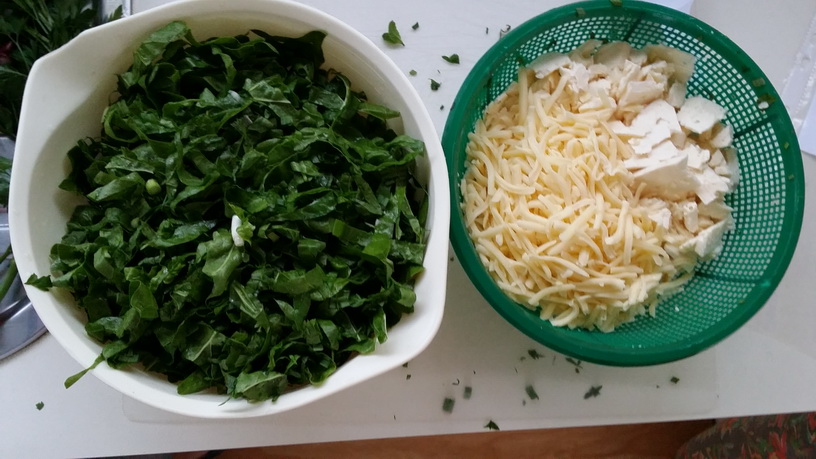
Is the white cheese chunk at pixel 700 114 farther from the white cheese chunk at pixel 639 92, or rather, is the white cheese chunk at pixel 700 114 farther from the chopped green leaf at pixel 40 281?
the chopped green leaf at pixel 40 281

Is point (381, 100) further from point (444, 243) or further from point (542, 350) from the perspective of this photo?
point (542, 350)

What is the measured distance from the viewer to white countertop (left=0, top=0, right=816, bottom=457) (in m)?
0.85

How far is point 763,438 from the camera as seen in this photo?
4.17ft

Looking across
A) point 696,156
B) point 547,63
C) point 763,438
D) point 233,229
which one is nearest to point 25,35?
point 233,229

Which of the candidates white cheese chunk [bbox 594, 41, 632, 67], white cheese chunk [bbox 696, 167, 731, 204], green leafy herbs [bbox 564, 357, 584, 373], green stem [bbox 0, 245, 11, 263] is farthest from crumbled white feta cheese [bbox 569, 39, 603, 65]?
green stem [bbox 0, 245, 11, 263]

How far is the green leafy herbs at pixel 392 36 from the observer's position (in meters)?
0.94

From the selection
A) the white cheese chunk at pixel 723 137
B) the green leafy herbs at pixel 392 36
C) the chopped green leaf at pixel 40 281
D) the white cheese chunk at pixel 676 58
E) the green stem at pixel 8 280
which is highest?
the white cheese chunk at pixel 676 58

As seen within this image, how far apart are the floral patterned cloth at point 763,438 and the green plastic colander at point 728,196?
1.79 ft

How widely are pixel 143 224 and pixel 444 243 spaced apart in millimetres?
348

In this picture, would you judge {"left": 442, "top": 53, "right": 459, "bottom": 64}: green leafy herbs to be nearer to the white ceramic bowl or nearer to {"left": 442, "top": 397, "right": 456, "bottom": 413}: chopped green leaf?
the white ceramic bowl

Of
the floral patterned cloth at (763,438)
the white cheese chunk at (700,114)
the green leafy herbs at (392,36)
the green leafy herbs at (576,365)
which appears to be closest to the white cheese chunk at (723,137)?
the white cheese chunk at (700,114)

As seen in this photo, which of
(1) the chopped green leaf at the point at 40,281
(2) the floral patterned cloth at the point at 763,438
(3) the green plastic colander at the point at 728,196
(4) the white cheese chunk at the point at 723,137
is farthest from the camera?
(2) the floral patterned cloth at the point at 763,438

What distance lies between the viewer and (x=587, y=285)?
0.82 m

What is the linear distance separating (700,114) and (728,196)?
137 mm
